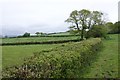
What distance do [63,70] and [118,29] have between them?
61.8m

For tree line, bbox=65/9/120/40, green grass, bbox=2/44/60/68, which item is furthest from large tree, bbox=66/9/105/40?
green grass, bbox=2/44/60/68

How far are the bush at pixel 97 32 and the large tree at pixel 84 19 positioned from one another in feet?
14.7

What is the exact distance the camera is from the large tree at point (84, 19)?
201 feet

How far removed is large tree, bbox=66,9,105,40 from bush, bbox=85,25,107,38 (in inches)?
177

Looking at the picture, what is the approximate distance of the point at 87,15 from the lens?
2453 inches

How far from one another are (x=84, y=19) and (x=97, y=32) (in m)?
8.87

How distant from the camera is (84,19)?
6228cm

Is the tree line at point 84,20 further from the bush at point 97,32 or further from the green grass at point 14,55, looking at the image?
the green grass at point 14,55

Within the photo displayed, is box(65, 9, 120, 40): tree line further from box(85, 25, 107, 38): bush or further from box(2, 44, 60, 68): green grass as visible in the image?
box(2, 44, 60, 68): green grass

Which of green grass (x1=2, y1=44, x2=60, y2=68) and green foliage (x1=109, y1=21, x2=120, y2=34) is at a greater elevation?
green foliage (x1=109, y1=21, x2=120, y2=34)

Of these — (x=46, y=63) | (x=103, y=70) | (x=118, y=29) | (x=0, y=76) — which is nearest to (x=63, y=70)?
(x=46, y=63)

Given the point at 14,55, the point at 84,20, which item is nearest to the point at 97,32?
the point at 84,20

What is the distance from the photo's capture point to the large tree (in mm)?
61375

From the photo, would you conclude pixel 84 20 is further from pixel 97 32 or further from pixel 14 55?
pixel 14 55
